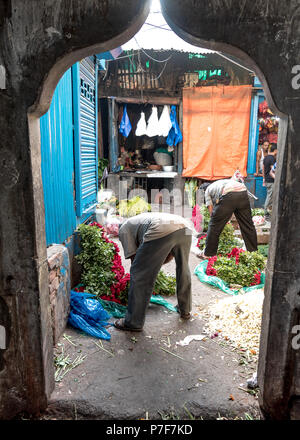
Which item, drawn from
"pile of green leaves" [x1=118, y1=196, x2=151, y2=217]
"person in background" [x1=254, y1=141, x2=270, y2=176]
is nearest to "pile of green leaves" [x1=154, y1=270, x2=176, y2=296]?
"pile of green leaves" [x1=118, y1=196, x2=151, y2=217]

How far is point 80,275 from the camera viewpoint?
5.38 meters

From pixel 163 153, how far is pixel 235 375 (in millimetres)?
9796

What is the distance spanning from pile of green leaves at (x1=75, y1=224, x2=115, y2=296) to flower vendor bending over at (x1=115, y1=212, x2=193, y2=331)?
0.77 metres

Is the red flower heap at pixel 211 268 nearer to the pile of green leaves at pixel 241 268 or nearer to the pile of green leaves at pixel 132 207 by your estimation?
the pile of green leaves at pixel 241 268

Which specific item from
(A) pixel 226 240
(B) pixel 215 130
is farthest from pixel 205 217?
(B) pixel 215 130

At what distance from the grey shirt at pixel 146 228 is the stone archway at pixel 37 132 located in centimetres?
170

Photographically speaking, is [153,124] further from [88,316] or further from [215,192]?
[88,316]

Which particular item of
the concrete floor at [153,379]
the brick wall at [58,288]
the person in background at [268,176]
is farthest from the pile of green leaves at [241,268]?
the person in background at [268,176]

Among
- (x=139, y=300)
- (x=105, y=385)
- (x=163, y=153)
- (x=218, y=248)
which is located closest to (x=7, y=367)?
(x=105, y=385)

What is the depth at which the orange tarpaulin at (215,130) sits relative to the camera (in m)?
10.6

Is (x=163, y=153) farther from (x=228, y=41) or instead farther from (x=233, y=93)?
(x=228, y=41)

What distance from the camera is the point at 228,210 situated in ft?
22.4

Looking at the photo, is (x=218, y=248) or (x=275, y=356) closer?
(x=275, y=356)

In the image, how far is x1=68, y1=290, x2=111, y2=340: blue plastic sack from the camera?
4121 mm
